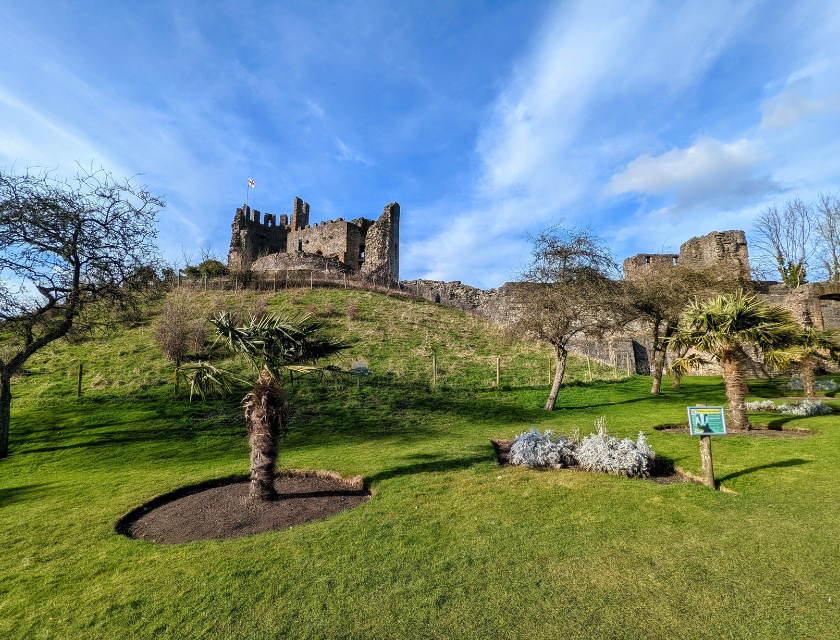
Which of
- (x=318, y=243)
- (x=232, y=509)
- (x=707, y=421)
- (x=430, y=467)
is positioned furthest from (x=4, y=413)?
(x=318, y=243)

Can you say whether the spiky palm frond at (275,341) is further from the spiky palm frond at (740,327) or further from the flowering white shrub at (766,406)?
the flowering white shrub at (766,406)

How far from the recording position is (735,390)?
388 inches

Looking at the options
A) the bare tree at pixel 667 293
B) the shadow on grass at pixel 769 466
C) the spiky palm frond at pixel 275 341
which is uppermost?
the bare tree at pixel 667 293

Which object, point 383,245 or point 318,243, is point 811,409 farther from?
point 318,243

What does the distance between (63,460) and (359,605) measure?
10.4 metres

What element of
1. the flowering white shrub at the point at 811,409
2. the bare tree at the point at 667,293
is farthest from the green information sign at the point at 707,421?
the bare tree at the point at 667,293

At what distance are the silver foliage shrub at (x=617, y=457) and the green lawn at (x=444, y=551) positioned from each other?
1.35 feet

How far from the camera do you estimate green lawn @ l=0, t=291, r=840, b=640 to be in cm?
330

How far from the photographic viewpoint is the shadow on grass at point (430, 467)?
744 cm

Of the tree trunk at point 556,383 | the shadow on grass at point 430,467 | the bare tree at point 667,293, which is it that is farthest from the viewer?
the bare tree at point 667,293

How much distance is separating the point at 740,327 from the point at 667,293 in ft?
30.3

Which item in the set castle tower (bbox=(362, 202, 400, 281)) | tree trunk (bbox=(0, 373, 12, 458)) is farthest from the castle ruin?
tree trunk (bbox=(0, 373, 12, 458))

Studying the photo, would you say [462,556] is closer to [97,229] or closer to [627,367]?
[97,229]

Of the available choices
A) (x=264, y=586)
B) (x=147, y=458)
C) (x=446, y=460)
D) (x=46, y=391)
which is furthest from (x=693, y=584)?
(x=46, y=391)
